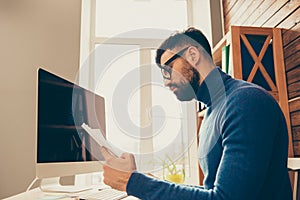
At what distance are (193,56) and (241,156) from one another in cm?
41

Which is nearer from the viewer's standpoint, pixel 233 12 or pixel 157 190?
pixel 157 190

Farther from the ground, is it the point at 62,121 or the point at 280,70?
the point at 280,70

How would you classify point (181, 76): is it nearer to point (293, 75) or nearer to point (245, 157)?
point (245, 157)

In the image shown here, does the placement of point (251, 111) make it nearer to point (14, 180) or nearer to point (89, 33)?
point (14, 180)

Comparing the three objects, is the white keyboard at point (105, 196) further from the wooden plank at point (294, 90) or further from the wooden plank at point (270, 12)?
the wooden plank at point (270, 12)

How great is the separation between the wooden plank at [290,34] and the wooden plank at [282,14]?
0.07m

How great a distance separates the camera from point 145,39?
2.47m

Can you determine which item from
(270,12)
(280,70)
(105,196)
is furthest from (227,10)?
(105,196)

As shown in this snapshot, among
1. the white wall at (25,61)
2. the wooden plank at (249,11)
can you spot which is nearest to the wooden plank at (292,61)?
the wooden plank at (249,11)

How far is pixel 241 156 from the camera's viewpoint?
72cm

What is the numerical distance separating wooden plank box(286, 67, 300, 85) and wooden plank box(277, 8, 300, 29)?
20cm

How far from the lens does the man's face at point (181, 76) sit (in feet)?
3.35

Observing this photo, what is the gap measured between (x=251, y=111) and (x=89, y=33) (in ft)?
6.18

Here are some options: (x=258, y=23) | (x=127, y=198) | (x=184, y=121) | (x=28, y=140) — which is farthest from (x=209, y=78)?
(x=28, y=140)
